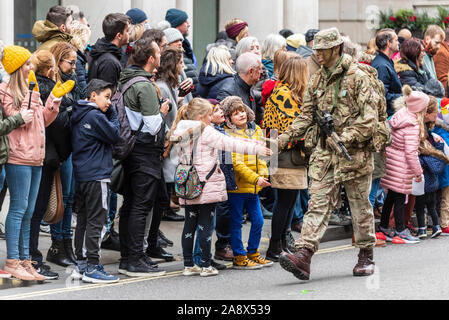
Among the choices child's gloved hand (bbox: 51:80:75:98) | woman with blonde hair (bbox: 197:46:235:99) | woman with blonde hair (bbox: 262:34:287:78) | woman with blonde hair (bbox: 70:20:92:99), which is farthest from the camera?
woman with blonde hair (bbox: 262:34:287:78)

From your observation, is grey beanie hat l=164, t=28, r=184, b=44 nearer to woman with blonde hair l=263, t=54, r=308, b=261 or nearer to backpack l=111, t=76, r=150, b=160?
woman with blonde hair l=263, t=54, r=308, b=261

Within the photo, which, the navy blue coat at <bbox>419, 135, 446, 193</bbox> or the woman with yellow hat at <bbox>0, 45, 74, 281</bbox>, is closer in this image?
the woman with yellow hat at <bbox>0, 45, 74, 281</bbox>

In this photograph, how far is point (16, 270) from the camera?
Answer: 27.1ft

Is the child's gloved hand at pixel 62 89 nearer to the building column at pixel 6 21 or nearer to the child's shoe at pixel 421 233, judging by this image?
the building column at pixel 6 21

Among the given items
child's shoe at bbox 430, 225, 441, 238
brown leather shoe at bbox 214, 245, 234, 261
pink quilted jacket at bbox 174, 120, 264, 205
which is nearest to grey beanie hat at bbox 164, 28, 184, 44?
pink quilted jacket at bbox 174, 120, 264, 205

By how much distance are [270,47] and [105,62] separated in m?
2.84

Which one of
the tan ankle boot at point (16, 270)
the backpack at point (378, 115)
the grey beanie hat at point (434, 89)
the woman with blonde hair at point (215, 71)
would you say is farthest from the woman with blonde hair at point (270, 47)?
the tan ankle boot at point (16, 270)

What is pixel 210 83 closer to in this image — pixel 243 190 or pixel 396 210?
pixel 243 190

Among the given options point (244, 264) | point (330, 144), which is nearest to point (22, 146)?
point (244, 264)

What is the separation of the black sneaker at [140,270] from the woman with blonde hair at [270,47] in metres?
3.79

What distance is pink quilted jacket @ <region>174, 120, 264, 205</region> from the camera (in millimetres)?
8586

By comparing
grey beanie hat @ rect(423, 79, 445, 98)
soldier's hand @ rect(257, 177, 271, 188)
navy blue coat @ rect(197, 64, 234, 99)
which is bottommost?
soldier's hand @ rect(257, 177, 271, 188)

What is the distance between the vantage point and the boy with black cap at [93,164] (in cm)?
830

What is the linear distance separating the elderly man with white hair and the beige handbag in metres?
1.91
